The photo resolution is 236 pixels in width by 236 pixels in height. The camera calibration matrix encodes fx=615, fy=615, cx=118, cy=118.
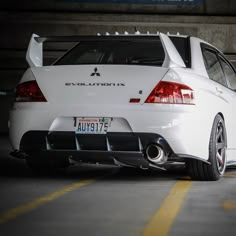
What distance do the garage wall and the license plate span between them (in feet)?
38.2

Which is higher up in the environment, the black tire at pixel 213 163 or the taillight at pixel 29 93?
the taillight at pixel 29 93

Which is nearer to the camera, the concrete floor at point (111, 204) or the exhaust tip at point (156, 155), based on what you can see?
the concrete floor at point (111, 204)

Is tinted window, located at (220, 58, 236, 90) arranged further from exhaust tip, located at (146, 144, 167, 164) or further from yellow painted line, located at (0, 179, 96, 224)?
yellow painted line, located at (0, 179, 96, 224)

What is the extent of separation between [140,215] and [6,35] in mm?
14432

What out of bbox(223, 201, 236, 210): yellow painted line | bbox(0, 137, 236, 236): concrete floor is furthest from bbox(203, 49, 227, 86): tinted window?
bbox(223, 201, 236, 210): yellow painted line

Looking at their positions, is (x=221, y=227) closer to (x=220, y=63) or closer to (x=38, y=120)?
(x=38, y=120)

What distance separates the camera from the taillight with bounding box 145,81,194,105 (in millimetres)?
6020

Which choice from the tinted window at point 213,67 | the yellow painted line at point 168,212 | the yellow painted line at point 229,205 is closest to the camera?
the yellow painted line at point 168,212

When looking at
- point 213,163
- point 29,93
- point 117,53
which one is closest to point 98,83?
point 29,93

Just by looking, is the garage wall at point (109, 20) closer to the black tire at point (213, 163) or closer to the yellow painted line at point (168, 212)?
the black tire at point (213, 163)

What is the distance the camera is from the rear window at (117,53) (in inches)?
264

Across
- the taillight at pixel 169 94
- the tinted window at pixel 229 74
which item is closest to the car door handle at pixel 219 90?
the tinted window at pixel 229 74

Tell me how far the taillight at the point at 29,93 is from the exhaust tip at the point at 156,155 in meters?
1.18

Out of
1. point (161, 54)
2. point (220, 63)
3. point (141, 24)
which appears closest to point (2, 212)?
point (161, 54)
